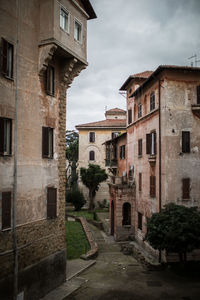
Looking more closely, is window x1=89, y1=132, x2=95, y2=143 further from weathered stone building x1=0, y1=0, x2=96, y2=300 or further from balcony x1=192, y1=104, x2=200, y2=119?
weathered stone building x1=0, y1=0, x2=96, y2=300

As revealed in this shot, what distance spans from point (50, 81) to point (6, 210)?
707 cm

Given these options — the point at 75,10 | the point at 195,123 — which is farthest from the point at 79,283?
the point at 75,10

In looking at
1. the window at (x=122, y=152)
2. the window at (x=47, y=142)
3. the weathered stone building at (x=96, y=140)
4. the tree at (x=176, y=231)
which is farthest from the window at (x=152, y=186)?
the weathered stone building at (x=96, y=140)

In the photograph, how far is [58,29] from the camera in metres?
13.5

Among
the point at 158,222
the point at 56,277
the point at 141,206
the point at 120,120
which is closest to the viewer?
the point at 56,277

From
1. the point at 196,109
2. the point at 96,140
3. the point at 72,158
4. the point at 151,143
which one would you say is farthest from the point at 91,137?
the point at 196,109

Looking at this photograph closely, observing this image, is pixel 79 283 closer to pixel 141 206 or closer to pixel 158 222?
pixel 158 222

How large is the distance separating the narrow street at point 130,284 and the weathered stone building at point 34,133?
78.5 inches

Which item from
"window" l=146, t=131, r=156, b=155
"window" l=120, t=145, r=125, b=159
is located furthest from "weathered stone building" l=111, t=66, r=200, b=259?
"window" l=120, t=145, r=125, b=159

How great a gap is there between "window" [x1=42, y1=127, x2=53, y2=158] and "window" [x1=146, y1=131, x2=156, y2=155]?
32.7 feet

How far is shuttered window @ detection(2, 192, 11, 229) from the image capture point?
11047 millimetres

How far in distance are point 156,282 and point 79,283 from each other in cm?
447

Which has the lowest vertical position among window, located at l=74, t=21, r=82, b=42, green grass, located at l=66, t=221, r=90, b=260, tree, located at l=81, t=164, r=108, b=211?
green grass, located at l=66, t=221, r=90, b=260

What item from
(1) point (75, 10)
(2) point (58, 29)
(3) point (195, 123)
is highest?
(1) point (75, 10)
